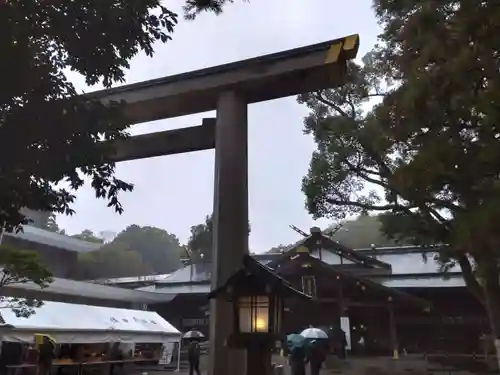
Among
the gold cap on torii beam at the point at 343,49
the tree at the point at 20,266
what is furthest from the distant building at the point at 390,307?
the gold cap on torii beam at the point at 343,49

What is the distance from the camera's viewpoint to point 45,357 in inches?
316

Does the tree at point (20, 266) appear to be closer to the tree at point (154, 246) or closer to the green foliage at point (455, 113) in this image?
the green foliage at point (455, 113)

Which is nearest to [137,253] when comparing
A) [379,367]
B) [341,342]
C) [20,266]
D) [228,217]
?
[341,342]

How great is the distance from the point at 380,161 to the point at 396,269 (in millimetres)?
9402

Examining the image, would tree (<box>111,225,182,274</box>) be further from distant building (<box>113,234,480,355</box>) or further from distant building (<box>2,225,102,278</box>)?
distant building (<box>113,234,480,355</box>)

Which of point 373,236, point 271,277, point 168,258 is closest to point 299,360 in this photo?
point 271,277

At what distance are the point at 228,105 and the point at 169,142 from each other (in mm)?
1201

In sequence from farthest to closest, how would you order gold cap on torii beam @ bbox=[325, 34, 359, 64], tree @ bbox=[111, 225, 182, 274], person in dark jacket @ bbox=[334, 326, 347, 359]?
tree @ bbox=[111, 225, 182, 274] → person in dark jacket @ bbox=[334, 326, 347, 359] → gold cap on torii beam @ bbox=[325, 34, 359, 64]

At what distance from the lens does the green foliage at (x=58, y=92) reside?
2.84 m

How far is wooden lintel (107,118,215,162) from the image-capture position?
18.8ft

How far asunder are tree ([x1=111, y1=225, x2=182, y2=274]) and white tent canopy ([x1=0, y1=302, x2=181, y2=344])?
28.1 meters

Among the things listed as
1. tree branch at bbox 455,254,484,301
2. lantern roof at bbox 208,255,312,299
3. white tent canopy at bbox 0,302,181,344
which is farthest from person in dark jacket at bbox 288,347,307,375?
white tent canopy at bbox 0,302,181,344

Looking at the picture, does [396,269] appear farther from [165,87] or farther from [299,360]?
[165,87]

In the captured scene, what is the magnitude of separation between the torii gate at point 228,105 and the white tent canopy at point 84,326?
15.6 ft
